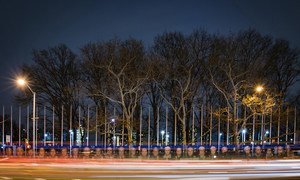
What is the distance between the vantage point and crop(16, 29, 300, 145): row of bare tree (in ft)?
186

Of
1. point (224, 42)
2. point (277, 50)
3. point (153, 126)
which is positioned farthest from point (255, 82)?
point (153, 126)

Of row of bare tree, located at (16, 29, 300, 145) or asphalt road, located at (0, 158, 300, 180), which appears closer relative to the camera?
asphalt road, located at (0, 158, 300, 180)

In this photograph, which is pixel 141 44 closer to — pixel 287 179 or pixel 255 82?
pixel 255 82

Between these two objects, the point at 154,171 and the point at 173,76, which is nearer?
the point at 154,171

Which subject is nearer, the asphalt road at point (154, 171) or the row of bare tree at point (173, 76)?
the asphalt road at point (154, 171)

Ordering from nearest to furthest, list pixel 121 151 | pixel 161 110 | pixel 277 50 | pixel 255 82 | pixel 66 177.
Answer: pixel 66 177, pixel 121 151, pixel 255 82, pixel 277 50, pixel 161 110

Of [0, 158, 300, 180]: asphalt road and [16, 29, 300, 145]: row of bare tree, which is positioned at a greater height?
[16, 29, 300, 145]: row of bare tree

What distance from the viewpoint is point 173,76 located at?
6350cm

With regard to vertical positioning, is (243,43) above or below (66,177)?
above

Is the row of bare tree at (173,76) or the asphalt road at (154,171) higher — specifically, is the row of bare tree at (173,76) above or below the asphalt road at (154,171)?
above

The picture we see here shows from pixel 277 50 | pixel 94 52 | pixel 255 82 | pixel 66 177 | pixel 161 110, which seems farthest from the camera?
pixel 161 110

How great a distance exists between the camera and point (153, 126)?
70.8 metres

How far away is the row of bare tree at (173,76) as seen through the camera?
56.6 m

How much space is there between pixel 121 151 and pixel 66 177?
24.4 m
